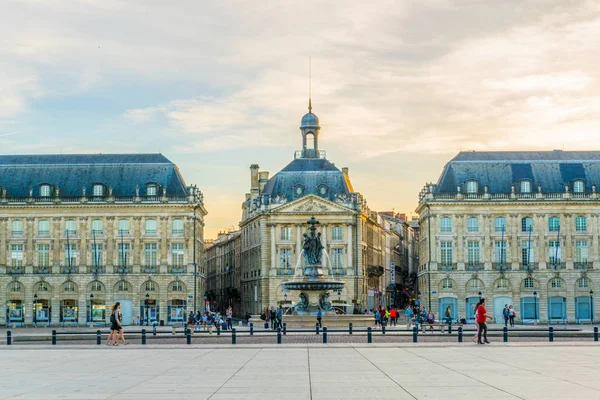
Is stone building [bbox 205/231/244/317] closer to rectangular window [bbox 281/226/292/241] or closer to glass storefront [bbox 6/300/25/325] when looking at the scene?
rectangular window [bbox 281/226/292/241]

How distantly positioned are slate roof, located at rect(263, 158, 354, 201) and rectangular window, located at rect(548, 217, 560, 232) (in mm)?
20512

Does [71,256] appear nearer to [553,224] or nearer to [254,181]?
[254,181]

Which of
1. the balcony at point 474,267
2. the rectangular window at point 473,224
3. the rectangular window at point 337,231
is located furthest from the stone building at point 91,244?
the rectangular window at point 473,224

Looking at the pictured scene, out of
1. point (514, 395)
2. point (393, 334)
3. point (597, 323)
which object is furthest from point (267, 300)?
point (514, 395)

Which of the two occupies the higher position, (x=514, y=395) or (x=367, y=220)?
(x=367, y=220)

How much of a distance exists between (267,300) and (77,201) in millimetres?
20587

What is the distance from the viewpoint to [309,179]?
113 metres

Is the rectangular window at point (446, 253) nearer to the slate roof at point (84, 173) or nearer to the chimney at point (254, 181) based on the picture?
the slate roof at point (84, 173)

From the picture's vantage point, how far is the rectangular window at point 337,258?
360ft

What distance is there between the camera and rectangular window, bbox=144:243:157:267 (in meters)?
104

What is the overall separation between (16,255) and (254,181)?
3010cm

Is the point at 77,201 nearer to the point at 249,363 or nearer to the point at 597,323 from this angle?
the point at 597,323

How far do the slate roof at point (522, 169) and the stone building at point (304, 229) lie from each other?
1041 cm

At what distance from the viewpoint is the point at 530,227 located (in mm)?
102188
